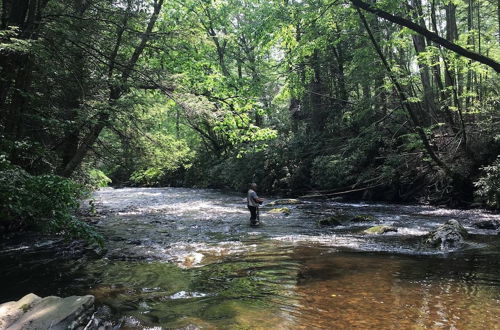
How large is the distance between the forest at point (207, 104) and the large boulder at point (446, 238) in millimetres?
4233

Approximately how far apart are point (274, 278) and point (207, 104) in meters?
4.71

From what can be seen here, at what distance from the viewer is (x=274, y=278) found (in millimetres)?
6758

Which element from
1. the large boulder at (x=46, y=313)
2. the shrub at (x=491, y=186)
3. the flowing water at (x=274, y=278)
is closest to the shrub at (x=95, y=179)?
the flowing water at (x=274, y=278)

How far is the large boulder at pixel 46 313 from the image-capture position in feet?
13.4

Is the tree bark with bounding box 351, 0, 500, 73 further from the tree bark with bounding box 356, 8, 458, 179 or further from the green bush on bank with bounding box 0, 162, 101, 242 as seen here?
the green bush on bank with bounding box 0, 162, 101, 242

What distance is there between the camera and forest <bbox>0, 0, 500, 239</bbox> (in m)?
7.48

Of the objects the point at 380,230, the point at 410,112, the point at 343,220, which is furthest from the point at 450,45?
the point at 343,220

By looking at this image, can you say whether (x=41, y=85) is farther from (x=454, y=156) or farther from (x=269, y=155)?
(x=269, y=155)

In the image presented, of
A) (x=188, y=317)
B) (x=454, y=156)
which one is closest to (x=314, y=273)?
(x=188, y=317)

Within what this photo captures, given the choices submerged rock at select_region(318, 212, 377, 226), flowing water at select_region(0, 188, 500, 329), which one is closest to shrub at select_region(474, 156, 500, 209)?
flowing water at select_region(0, 188, 500, 329)

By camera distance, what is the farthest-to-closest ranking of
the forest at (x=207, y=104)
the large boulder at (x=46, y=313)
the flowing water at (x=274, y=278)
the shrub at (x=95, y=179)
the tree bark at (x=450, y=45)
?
1. the shrub at (x=95, y=179)
2. the tree bark at (x=450, y=45)
3. the forest at (x=207, y=104)
4. the flowing water at (x=274, y=278)
5. the large boulder at (x=46, y=313)

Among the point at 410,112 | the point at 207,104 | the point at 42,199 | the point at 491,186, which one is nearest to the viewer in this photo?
the point at 42,199

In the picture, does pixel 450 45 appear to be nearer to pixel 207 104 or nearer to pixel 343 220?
pixel 207 104

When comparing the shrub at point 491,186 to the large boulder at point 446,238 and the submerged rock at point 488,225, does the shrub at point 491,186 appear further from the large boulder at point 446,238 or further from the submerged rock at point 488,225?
the large boulder at point 446,238
